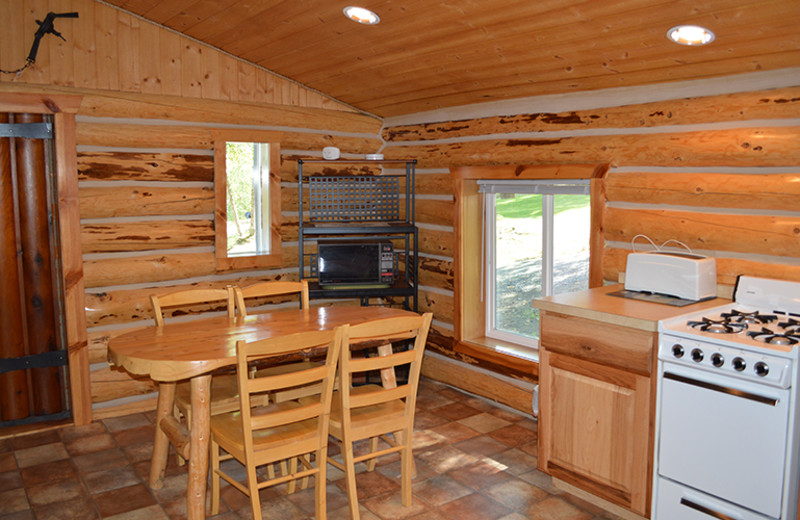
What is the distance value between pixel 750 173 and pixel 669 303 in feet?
2.34

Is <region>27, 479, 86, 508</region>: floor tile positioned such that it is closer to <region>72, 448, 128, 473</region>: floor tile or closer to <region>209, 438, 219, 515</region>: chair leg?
<region>72, 448, 128, 473</region>: floor tile

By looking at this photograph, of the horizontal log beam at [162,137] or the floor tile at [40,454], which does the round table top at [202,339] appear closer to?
the floor tile at [40,454]

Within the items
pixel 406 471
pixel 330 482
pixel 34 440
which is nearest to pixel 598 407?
pixel 406 471

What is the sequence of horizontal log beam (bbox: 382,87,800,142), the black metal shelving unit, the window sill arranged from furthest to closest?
1. the black metal shelving unit
2. the window sill
3. horizontal log beam (bbox: 382,87,800,142)

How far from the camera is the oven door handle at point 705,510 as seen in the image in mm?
2617

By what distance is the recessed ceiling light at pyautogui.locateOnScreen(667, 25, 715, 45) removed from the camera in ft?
9.15

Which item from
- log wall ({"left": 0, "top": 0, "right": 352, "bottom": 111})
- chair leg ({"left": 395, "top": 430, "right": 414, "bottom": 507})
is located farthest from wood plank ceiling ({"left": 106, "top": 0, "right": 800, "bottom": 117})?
chair leg ({"left": 395, "top": 430, "right": 414, "bottom": 507})

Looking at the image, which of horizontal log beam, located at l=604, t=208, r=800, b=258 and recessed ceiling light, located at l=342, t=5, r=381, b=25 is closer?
horizontal log beam, located at l=604, t=208, r=800, b=258

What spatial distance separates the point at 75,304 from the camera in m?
4.29

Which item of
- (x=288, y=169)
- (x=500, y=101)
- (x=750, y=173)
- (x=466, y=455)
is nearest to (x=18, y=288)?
(x=288, y=169)

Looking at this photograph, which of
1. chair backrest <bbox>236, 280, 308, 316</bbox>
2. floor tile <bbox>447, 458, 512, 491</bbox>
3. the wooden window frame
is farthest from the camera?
the wooden window frame

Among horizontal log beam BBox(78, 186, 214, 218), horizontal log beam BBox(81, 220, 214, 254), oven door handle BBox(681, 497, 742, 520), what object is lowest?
oven door handle BBox(681, 497, 742, 520)

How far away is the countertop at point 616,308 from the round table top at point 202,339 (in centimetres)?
97

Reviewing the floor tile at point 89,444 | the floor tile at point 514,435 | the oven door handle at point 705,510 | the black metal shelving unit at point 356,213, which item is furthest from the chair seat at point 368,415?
the floor tile at point 89,444
